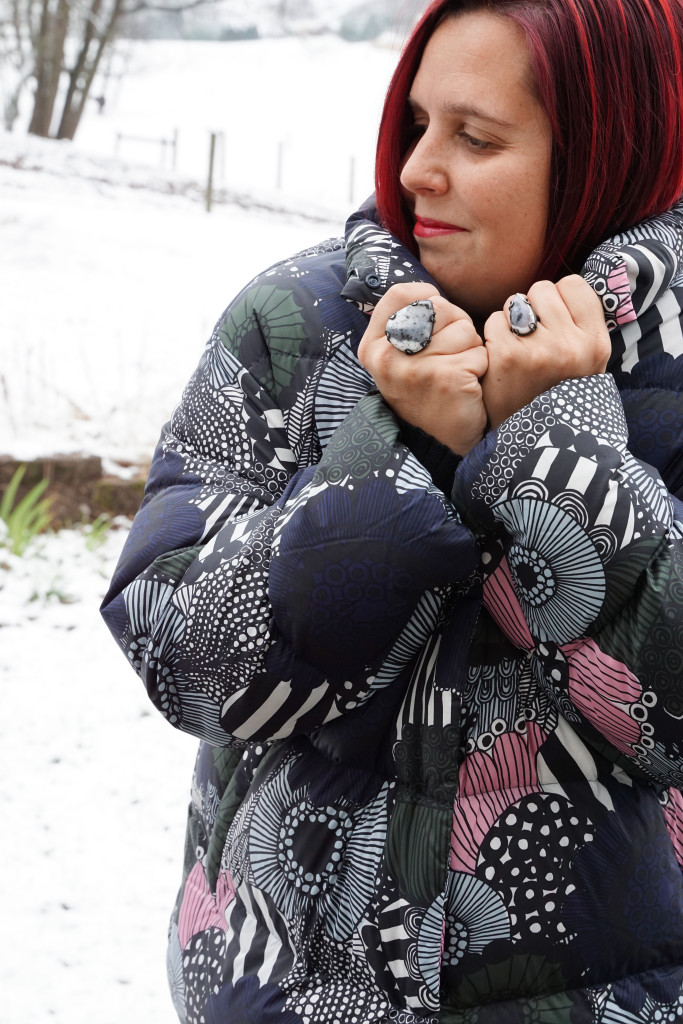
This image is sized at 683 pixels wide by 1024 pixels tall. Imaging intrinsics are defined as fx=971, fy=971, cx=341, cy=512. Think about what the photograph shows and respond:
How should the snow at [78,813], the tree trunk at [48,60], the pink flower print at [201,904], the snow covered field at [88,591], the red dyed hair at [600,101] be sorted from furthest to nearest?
the tree trunk at [48,60] < the snow covered field at [88,591] < the snow at [78,813] < the pink flower print at [201,904] < the red dyed hair at [600,101]

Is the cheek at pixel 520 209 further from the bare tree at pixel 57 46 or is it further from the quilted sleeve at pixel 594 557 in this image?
the bare tree at pixel 57 46

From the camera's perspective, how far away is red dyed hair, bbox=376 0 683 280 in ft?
3.38

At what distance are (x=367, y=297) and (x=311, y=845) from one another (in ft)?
1.97

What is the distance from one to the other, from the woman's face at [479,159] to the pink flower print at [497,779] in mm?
517

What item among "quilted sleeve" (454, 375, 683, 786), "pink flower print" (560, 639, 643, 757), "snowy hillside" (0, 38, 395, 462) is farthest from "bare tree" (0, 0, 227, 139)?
"pink flower print" (560, 639, 643, 757)

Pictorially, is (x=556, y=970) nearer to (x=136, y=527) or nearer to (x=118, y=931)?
(x=136, y=527)

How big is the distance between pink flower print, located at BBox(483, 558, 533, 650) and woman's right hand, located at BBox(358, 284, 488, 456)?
136mm

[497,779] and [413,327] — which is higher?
[413,327]

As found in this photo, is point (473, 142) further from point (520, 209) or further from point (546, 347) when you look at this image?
point (546, 347)

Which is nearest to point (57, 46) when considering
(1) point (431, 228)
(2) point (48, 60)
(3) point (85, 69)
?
(2) point (48, 60)

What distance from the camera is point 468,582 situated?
3.42 feet

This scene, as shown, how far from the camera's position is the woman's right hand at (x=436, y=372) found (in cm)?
98

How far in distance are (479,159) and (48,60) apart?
65.1ft

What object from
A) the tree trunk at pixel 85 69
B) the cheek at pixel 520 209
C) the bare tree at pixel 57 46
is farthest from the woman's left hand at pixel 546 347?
the tree trunk at pixel 85 69
